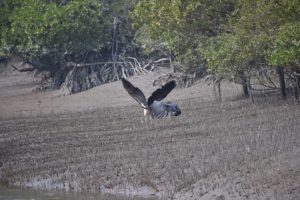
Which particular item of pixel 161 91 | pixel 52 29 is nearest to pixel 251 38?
pixel 161 91

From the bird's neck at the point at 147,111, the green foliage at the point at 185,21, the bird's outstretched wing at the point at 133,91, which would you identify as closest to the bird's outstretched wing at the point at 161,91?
the bird's neck at the point at 147,111

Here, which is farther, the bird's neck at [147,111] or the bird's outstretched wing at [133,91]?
the bird's neck at [147,111]

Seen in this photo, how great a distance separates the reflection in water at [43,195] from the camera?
42.1ft

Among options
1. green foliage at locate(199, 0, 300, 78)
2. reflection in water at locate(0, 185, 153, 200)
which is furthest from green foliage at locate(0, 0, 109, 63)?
reflection in water at locate(0, 185, 153, 200)

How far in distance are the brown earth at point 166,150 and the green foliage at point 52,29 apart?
557 centimetres

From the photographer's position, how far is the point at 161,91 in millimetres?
20625

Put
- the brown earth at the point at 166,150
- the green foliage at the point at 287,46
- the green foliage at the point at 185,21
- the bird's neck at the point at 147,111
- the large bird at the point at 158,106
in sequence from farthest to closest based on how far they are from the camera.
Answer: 1. the green foliage at the point at 185,21
2. the bird's neck at the point at 147,111
3. the large bird at the point at 158,106
4. the green foliage at the point at 287,46
5. the brown earth at the point at 166,150

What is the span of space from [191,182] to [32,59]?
64.2ft

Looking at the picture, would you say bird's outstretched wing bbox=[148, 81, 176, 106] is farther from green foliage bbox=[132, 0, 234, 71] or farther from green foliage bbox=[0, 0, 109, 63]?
green foliage bbox=[0, 0, 109, 63]

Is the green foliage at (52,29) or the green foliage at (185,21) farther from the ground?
the green foliage at (52,29)

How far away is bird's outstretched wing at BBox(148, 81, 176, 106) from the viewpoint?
20266mm

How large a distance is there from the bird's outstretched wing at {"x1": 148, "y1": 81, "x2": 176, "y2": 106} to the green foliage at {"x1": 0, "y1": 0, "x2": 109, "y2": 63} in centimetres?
958

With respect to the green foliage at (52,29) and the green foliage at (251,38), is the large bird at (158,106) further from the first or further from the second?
the green foliage at (52,29)

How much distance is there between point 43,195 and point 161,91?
7.75 meters
